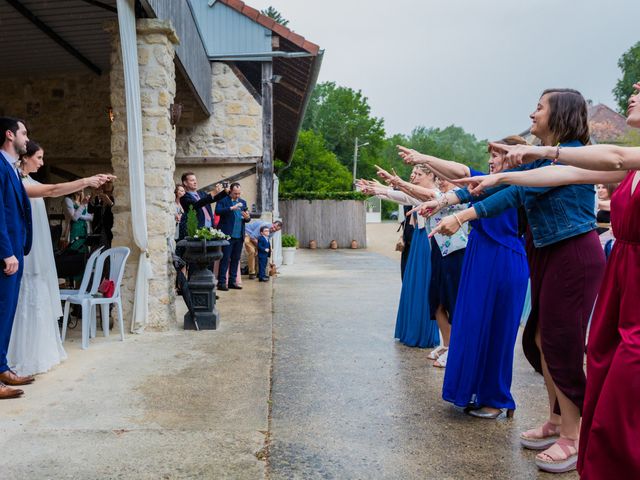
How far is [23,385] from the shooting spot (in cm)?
436

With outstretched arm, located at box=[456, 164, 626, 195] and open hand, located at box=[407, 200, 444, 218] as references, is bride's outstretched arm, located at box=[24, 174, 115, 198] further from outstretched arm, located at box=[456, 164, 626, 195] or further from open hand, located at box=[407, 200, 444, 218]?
outstretched arm, located at box=[456, 164, 626, 195]

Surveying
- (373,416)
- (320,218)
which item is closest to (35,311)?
(373,416)

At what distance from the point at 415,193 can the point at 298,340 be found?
7.41ft

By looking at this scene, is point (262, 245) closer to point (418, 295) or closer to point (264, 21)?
point (264, 21)

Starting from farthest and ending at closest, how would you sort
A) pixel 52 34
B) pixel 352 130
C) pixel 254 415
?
pixel 352 130 < pixel 52 34 < pixel 254 415

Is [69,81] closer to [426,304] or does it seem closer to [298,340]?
[298,340]

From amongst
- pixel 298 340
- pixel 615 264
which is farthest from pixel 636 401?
pixel 298 340

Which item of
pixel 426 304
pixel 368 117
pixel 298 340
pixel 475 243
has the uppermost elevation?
pixel 368 117

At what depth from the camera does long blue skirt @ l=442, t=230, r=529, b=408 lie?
12.2ft

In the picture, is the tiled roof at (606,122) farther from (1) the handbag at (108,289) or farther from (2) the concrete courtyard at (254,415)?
(1) the handbag at (108,289)

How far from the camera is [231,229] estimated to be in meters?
10.1

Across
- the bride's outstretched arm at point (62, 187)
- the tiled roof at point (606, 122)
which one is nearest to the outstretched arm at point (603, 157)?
the bride's outstretched arm at point (62, 187)

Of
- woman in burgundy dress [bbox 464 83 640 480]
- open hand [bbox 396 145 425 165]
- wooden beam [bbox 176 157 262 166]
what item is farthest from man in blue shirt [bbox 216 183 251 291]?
woman in burgundy dress [bbox 464 83 640 480]

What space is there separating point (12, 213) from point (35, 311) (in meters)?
0.86
